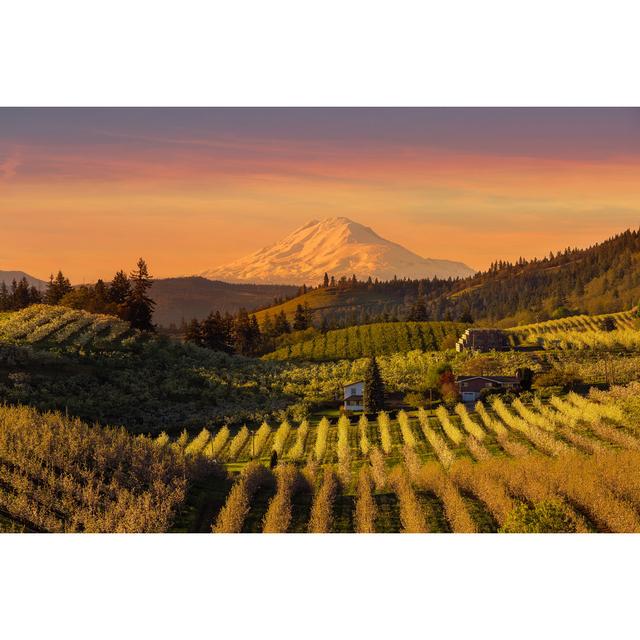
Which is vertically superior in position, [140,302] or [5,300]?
[140,302]

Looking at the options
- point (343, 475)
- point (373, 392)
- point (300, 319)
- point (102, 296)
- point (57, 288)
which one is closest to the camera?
point (343, 475)

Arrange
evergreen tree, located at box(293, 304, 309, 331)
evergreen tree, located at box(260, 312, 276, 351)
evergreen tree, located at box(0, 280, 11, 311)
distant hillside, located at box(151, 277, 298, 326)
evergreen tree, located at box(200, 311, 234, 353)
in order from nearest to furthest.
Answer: distant hillside, located at box(151, 277, 298, 326) → evergreen tree, located at box(0, 280, 11, 311) → evergreen tree, located at box(200, 311, 234, 353) → evergreen tree, located at box(260, 312, 276, 351) → evergreen tree, located at box(293, 304, 309, 331)

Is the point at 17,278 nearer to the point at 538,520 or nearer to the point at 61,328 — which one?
the point at 61,328

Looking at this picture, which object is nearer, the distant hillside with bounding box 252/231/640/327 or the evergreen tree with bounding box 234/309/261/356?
the distant hillside with bounding box 252/231/640/327

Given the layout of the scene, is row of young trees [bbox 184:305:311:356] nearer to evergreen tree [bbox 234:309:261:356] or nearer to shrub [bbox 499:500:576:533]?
evergreen tree [bbox 234:309:261:356]

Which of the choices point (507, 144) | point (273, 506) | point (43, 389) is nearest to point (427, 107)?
point (507, 144)

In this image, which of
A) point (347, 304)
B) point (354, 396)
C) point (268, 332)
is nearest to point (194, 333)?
point (268, 332)

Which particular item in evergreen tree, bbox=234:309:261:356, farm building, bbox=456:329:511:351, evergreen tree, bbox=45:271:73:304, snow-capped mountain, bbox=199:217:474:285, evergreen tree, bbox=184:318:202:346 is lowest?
evergreen tree, bbox=234:309:261:356

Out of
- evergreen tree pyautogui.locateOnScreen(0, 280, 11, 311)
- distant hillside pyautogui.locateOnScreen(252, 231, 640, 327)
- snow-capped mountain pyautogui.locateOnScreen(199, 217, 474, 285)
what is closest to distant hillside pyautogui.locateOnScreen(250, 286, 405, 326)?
distant hillside pyautogui.locateOnScreen(252, 231, 640, 327)
